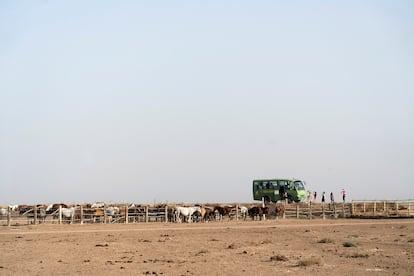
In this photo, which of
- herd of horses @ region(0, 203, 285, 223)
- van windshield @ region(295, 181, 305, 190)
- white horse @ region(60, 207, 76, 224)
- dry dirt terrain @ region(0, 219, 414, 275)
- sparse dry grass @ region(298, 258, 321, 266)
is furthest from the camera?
van windshield @ region(295, 181, 305, 190)

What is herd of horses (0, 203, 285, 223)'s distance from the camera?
155 ft

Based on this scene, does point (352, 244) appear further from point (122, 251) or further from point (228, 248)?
point (122, 251)

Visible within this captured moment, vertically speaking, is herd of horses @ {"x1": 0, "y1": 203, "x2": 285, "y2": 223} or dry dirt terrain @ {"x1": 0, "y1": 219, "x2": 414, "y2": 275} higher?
herd of horses @ {"x1": 0, "y1": 203, "x2": 285, "y2": 223}

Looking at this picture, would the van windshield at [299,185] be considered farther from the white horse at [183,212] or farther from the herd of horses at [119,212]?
the white horse at [183,212]

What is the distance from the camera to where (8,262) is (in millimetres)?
20844

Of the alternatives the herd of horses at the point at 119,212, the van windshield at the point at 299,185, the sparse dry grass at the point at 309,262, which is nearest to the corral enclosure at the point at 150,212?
the herd of horses at the point at 119,212

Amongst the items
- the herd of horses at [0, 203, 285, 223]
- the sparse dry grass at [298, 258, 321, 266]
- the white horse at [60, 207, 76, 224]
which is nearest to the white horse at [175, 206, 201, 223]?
the herd of horses at [0, 203, 285, 223]

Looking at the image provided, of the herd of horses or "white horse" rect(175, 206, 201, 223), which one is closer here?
the herd of horses

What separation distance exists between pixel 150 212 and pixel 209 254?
28246mm

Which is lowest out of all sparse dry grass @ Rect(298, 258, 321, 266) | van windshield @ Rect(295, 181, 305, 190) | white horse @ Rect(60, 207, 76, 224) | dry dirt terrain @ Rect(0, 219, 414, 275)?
dry dirt terrain @ Rect(0, 219, 414, 275)

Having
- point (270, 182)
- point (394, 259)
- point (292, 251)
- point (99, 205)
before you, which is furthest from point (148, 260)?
point (270, 182)

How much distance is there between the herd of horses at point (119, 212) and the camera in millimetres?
47219

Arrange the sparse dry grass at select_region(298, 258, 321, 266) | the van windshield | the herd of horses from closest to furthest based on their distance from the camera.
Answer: the sparse dry grass at select_region(298, 258, 321, 266) < the herd of horses < the van windshield

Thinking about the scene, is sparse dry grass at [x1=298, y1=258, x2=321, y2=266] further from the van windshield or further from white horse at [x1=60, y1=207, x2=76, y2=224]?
the van windshield
